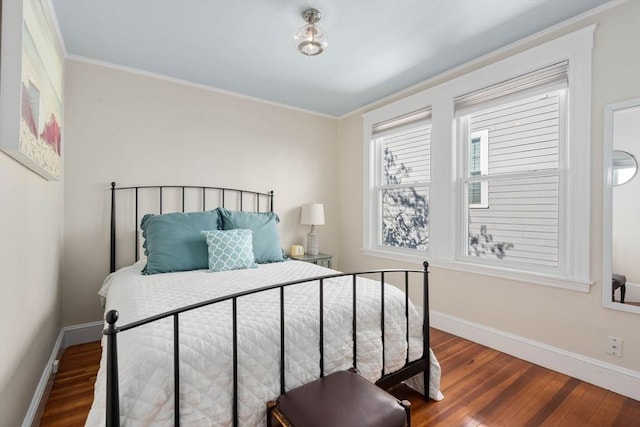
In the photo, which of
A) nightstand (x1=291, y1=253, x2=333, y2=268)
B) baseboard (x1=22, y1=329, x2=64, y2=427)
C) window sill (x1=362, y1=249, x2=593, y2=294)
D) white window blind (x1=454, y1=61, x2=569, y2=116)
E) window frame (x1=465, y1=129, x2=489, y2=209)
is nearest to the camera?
baseboard (x1=22, y1=329, x2=64, y2=427)

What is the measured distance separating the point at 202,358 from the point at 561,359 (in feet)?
7.92

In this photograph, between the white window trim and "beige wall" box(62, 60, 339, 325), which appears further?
"beige wall" box(62, 60, 339, 325)

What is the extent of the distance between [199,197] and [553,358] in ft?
10.8

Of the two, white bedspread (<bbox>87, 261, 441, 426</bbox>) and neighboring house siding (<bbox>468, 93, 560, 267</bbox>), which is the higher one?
neighboring house siding (<bbox>468, 93, 560, 267</bbox>)

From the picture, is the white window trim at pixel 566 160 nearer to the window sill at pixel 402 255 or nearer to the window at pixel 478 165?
the window sill at pixel 402 255

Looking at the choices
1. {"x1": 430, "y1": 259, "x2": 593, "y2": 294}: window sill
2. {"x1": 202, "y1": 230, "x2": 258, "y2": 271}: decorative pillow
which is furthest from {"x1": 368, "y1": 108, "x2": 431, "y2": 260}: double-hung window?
{"x1": 202, "y1": 230, "x2": 258, "y2": 271}: decorative pillow

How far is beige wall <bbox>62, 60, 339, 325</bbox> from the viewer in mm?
2617

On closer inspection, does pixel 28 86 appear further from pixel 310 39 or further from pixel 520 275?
pixel 520 275

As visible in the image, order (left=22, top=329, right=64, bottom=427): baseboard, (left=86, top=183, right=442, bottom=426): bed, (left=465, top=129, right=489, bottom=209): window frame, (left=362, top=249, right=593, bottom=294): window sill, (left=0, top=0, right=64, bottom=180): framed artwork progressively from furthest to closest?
1. (left=465, top=129, right=489, bottom=209): window frame
2. (left=362, top=249, right=593, bottom=294): window sill
3. (left=22, top=329, right=64, bottom=427): baseboard
4. (left=0, top=0, right=64, bottom=180): framed artwork
5. (left=86, top=183, right=442, bottom=426): bed

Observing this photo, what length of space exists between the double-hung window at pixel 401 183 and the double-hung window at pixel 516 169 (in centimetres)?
46

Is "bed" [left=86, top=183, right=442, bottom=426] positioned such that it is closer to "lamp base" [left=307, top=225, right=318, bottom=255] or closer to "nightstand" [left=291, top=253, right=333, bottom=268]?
"nightstand" [left=291, top=253, right=333, bottom=268]

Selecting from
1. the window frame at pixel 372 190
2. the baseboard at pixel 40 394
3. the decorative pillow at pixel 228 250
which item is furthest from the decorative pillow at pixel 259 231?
the baseboard at pixel 40 394

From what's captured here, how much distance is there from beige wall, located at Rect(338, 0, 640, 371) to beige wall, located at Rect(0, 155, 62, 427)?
9.84 feet

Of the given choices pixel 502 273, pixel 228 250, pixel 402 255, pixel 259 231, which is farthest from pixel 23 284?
pixel 502 273
